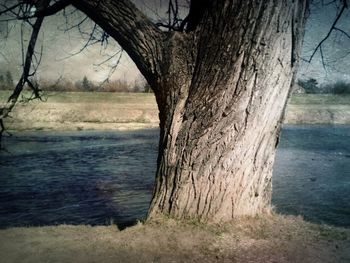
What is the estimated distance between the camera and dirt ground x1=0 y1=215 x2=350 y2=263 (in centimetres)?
384

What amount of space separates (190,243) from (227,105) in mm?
1407

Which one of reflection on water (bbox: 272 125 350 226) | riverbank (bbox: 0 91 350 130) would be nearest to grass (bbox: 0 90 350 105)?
riverbank (bbox: 0 91 350 130)

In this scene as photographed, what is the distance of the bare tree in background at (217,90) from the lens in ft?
14.1

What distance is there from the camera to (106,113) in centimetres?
3700

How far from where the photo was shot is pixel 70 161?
698 inches

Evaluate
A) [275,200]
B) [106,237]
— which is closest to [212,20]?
A: [106,237]

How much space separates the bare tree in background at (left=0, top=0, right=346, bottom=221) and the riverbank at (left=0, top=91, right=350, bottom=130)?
25790 mm

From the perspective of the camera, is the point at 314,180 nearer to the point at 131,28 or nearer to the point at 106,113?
the point at 131,28

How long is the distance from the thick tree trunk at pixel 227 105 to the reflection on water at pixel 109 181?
1280mm

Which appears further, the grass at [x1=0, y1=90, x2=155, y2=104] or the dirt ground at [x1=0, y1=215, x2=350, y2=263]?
the grass at [x1=0, y1=90, x2=155, y2=104]

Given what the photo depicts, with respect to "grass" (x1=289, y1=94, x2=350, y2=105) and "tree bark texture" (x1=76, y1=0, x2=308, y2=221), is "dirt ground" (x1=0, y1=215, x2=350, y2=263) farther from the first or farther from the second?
"grass" (x1=289, y1=94, x2=350, y2=105)

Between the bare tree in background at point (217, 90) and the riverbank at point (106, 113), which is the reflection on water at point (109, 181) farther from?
the riverbank at point (106, 113)

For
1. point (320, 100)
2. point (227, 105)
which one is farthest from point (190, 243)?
point (320, 100)

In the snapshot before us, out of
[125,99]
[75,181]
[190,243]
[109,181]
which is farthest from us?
[125,99]
